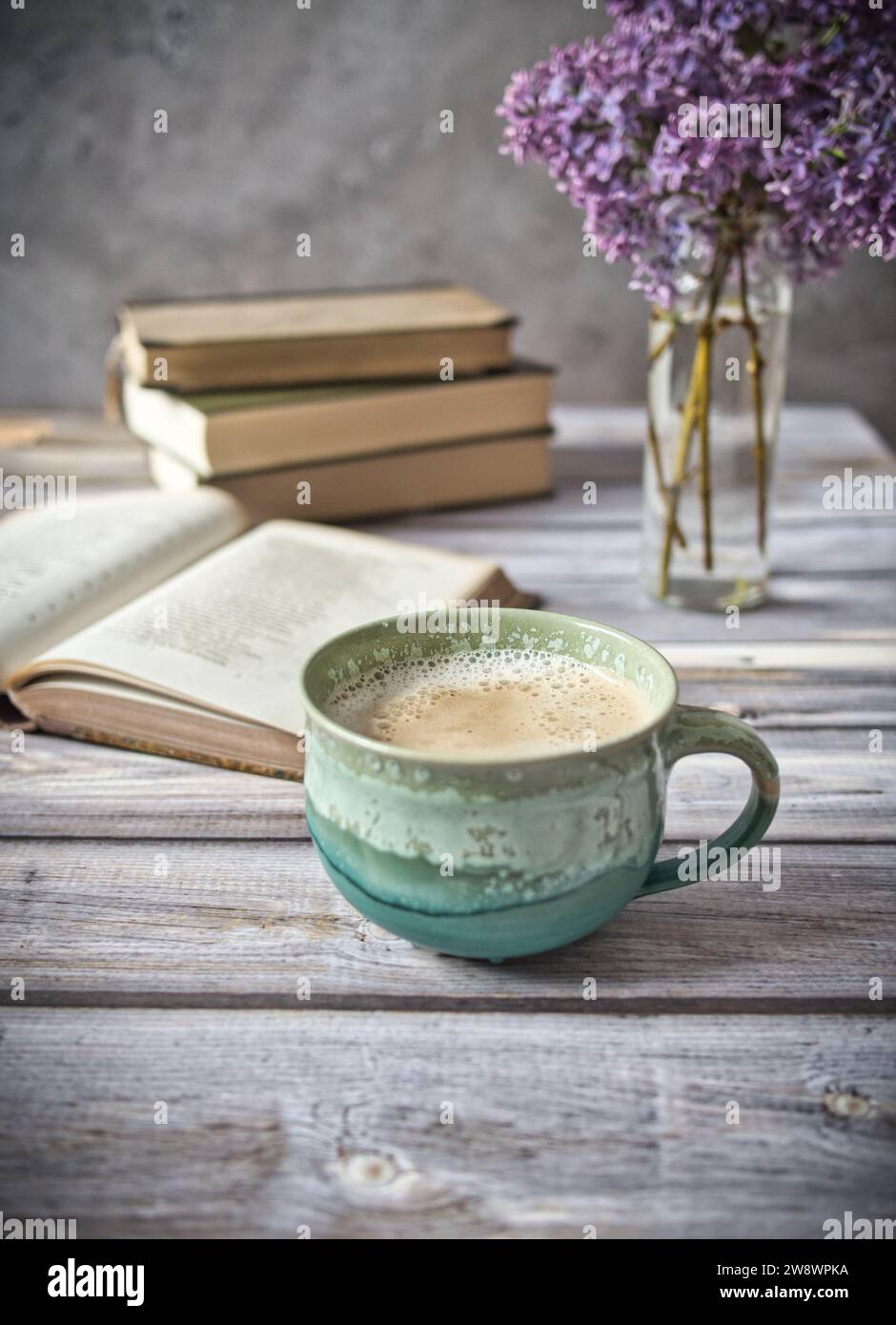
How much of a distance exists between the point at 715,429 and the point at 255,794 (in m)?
0.52

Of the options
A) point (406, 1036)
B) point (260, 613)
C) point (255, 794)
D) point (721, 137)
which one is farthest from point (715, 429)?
point (406, 1036)

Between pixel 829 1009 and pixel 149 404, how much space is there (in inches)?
41.3

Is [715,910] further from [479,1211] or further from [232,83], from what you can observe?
[232,83]

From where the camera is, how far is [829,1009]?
566 millimetres

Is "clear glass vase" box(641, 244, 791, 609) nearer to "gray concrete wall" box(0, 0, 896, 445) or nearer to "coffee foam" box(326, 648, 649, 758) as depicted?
"coffee foam" box(326, 648, 649, 758)

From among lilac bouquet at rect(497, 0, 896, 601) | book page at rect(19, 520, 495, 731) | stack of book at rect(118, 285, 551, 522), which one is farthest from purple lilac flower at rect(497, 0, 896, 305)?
stack of book at rect(118, 285, 551, 522)

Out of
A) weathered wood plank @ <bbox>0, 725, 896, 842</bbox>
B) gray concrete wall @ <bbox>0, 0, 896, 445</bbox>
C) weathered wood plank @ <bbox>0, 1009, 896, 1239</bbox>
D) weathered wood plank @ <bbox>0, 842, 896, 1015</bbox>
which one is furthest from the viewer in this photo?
gray concrete wall @ <bbox>0, 0, 896, 445</bbox>

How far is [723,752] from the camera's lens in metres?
0.59

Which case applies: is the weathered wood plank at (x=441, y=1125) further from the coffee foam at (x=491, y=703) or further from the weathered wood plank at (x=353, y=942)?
the coffee foam at (x=491, y=703)

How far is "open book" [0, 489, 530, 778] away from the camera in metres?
0.80

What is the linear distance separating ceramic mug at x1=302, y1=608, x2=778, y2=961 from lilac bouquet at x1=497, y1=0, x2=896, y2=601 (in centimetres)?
44

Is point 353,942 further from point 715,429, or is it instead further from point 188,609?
point 715,429

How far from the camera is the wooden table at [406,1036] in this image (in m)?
0.47
